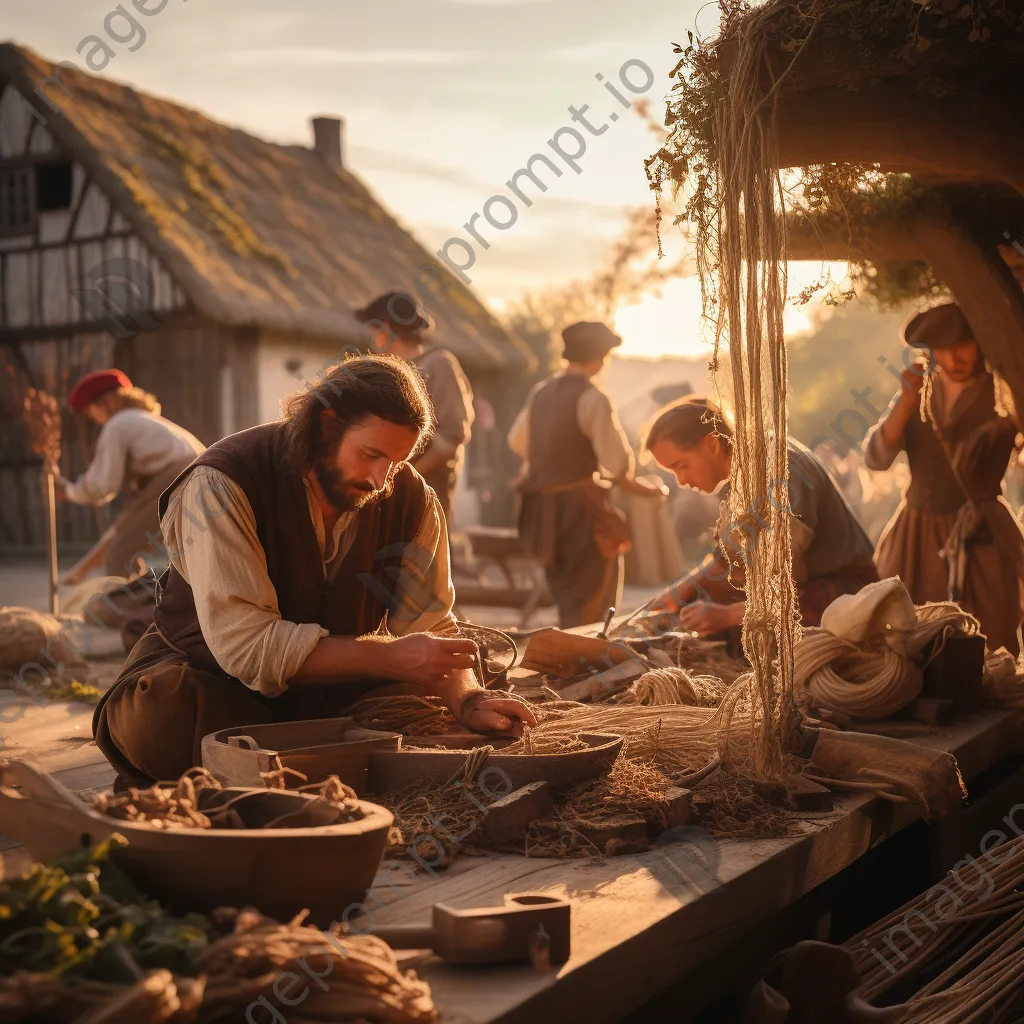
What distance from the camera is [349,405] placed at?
10.2 ft

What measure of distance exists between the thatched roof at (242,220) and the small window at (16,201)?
2.95 ft

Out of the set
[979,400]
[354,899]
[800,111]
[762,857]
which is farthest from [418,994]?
[979,400]

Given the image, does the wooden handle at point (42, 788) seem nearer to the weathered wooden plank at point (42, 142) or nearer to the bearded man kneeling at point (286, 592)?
the bearded man kneeling at point (286, 592)

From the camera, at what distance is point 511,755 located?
9.14 feet

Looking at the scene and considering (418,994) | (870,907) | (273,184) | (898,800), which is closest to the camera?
(418,994)

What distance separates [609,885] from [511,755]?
497 mm

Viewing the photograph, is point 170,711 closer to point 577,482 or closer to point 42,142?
point 577,482

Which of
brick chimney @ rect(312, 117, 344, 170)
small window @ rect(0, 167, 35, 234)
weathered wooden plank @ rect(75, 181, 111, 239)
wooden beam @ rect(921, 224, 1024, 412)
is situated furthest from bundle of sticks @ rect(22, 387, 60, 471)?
brick chimney @ rect(312, 117, 344, 170)

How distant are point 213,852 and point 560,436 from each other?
5.29m

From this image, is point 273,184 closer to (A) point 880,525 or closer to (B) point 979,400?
(A) point 880,525

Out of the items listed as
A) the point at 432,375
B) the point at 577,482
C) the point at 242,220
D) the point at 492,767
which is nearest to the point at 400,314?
the point at 432,375

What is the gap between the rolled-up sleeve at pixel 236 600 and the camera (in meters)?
2.97

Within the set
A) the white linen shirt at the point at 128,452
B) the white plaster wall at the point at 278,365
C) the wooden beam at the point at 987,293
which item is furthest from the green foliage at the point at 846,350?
the wooden beam at the point at 987,293

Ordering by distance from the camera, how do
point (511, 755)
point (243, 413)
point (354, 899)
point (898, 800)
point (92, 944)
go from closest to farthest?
point (92, 944) → point (354, 899) → point (511, 755) → point (898, 800) → point (243, 413)
